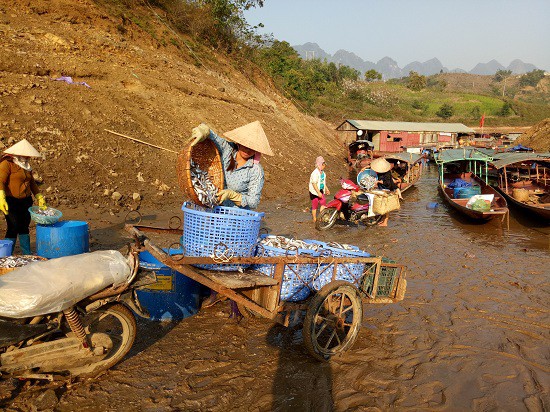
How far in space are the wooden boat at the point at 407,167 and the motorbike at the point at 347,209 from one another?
7160 mm

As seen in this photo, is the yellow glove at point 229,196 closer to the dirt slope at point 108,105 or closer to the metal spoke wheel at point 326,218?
the metal spoke wheel at point 326,218

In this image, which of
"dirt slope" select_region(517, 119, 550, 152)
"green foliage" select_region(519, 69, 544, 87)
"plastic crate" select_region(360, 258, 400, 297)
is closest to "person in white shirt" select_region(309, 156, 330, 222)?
"plastic crate" select_region(360, 258, 400, 297)

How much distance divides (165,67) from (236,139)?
50.7 feet

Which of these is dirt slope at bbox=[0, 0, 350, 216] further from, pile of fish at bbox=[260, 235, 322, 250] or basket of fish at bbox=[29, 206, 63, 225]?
pile of fish at bbox=[260, 235, 322, 250]

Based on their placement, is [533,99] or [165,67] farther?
[533,99]

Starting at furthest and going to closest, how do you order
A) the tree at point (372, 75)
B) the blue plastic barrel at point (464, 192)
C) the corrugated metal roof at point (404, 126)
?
1. the tree at point (372, 75)
2. the corrugated metal roof at point (404, 126)
3. the blue plastic barrel at point (464, 192)

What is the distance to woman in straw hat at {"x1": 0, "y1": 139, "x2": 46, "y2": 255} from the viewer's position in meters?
5.39

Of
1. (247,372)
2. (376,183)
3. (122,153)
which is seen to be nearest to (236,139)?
(247,372)

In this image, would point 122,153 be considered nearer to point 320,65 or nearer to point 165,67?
point 165,67

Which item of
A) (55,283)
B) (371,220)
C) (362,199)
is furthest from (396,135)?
(55,283)

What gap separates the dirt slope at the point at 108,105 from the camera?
35.0 ft

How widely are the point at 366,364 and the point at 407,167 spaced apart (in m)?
17.0

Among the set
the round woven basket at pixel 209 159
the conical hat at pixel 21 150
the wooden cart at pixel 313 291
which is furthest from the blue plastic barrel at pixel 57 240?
the round woven basket at pixel 209 159

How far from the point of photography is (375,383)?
12.5ft
